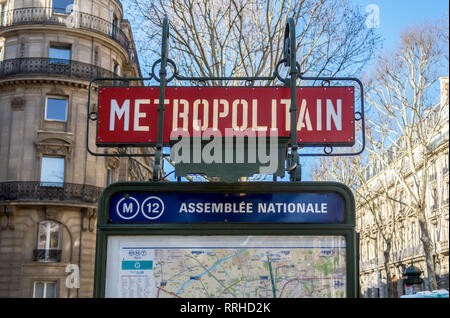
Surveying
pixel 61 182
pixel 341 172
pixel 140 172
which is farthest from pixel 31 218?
pixel 341 172

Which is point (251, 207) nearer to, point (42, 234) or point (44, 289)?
point (44, 289)

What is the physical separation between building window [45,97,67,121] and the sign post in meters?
29.8

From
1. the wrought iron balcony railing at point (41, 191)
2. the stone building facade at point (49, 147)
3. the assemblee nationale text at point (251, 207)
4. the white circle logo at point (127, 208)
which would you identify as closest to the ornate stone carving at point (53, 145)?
the stone building facade at point (49, 147)

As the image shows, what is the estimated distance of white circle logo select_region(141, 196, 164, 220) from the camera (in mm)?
2613

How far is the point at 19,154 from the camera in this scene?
30047 mm

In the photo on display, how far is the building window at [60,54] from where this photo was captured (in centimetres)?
3144

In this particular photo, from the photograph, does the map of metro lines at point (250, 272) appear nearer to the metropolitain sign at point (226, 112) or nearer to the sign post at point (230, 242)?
the sign post at point (230, 242)

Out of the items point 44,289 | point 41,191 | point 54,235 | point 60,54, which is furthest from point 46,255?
point 60,54

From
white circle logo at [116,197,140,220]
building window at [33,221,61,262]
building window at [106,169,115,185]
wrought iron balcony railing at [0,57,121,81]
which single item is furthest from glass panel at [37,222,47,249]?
white circle logo at [116,197,140,220]

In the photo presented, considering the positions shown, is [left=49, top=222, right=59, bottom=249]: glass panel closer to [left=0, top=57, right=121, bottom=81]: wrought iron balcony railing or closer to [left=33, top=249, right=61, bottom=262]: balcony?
[left=33, top=249, right=61, bottom=262]: balcony

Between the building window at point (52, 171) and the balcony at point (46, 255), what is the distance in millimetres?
3359

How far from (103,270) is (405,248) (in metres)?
56.2
